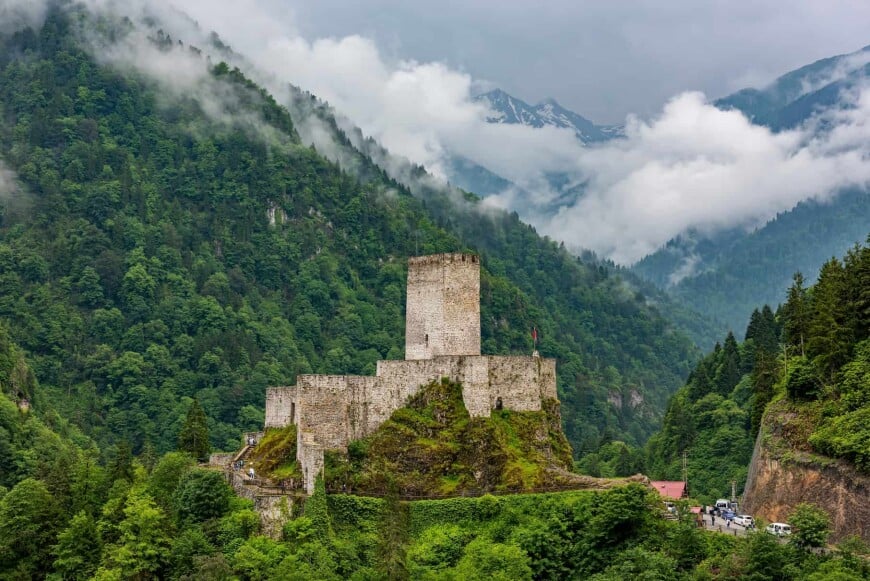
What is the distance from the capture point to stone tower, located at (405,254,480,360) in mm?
71062

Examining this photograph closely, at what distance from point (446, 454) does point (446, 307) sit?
982 centimetres

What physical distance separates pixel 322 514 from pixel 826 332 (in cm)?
2953

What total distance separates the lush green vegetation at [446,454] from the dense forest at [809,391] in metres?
14.4

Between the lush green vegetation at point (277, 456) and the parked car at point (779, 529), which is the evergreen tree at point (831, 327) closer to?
the parked car at point (779, 529)

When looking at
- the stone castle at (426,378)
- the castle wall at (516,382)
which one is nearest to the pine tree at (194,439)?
the stone castle at (426,378)

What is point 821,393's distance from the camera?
62812mm

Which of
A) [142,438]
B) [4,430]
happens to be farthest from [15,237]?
[4,430]

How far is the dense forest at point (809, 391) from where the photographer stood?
59094mm

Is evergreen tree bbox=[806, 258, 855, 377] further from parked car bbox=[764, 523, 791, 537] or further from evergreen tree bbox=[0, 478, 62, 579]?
evergreen tree bbox=[0, 478, 62, 579]

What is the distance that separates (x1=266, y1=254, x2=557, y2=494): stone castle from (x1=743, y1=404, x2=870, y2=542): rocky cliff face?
43.8 feet

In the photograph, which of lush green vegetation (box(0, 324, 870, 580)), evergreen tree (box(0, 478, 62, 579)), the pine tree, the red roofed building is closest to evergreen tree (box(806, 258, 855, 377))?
lush green vegetation (box(0, 324, 870, 580))

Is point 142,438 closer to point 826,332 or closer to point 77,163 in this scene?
point 77,163

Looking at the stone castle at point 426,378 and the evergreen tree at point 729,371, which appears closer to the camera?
the stone castle at point 426,378

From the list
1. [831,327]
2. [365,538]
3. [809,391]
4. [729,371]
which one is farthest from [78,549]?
[729,371]
